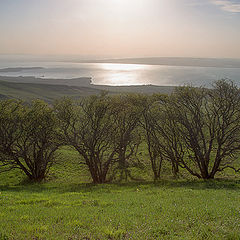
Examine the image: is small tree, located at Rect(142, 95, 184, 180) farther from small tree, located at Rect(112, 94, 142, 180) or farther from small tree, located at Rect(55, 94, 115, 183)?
small tree, located at Rect(55, 94, 115, 183)

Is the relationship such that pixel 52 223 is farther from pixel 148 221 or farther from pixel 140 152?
pixel 140 152

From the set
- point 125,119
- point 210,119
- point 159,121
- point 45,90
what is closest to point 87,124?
point 125,119

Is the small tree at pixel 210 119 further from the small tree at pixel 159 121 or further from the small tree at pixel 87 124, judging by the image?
the small tree at pixel 87 124

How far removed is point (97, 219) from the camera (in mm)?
9211

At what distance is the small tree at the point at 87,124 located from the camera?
22.1 meters

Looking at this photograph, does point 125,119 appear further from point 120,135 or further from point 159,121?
point 159,121

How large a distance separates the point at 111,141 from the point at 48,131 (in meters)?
6.93

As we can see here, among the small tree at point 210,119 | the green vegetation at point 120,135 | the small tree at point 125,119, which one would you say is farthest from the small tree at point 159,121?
the small tree at point 125,119

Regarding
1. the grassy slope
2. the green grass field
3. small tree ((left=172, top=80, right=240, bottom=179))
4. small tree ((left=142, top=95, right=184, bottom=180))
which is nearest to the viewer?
the green grass field

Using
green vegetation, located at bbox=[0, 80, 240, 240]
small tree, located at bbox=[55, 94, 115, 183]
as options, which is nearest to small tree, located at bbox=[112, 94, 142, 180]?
green vegetation, located at bbox=[0, 80, 240, 240]

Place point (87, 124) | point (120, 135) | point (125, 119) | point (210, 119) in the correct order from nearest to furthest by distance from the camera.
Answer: point (87, 124), point (210, 119), point (125, 119), point (120, 135)

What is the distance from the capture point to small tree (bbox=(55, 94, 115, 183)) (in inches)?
869

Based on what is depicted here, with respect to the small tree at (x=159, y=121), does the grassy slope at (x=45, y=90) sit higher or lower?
higher

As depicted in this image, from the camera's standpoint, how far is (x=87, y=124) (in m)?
22.9
